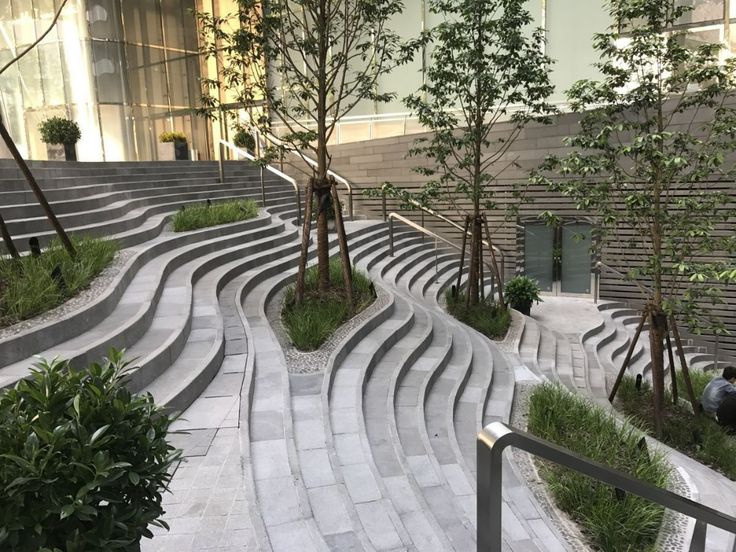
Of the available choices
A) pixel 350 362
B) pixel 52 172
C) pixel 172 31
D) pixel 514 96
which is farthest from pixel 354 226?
pixel 172 31

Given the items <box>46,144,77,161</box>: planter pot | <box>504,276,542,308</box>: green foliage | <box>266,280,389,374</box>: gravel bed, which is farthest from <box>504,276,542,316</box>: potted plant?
<box>46,144,77,161</box>: planter pot

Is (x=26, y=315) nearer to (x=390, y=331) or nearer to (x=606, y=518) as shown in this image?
(x=390, y=331)

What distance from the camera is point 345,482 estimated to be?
12.8 ft

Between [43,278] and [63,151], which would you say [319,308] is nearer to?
[43,278]

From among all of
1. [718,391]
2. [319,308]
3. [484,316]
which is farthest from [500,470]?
[484,316]

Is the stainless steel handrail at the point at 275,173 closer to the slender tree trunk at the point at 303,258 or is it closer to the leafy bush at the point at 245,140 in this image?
the leafy bush at the point at 245,140

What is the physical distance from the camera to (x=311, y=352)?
6.17m

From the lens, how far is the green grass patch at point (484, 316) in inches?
376

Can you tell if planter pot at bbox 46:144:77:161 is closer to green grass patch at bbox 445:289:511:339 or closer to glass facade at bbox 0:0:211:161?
glass facade at bbox 0:0:211:161

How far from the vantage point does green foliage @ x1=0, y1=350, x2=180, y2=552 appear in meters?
1.95

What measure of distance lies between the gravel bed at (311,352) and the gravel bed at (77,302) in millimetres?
1950

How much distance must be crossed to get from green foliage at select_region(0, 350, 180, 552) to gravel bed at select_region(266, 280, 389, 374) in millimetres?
3313

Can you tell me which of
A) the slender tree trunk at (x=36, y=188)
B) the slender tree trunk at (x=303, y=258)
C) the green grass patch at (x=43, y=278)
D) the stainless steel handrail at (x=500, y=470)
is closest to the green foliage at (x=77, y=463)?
the stainless steel handrail at (x=500, y=470)

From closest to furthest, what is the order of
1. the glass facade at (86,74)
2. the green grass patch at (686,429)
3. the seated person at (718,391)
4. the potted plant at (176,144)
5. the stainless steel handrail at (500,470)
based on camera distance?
the stainless steel handrail at (500,470) < the green grass patch at (686,429) < the seated person at (718,391) < the potted plant at (176,144) < the glass facade at (86,74)
